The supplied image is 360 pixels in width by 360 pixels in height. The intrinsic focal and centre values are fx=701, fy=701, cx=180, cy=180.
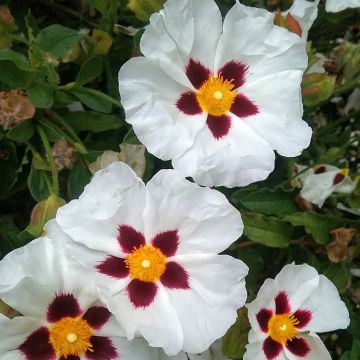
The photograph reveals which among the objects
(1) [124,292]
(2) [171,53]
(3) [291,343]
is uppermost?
(2) [171,53]

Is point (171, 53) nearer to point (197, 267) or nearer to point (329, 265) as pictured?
point (197, 267)

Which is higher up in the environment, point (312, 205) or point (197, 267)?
point (197, 267)

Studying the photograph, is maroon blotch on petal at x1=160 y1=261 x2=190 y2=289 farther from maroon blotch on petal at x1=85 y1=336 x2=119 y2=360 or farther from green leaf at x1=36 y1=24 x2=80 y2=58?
green leaf at x1=36 y1=24 x2=80 y2=58

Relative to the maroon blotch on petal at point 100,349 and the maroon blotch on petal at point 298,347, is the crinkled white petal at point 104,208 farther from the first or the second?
the maroon blotch on petal at point 298,347

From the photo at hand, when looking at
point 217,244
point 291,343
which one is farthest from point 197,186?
point 291,343

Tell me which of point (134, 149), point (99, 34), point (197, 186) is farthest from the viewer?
point (99, 34)

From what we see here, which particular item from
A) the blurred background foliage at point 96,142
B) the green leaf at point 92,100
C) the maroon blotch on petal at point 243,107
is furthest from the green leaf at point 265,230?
the green leaf at point 92,100
